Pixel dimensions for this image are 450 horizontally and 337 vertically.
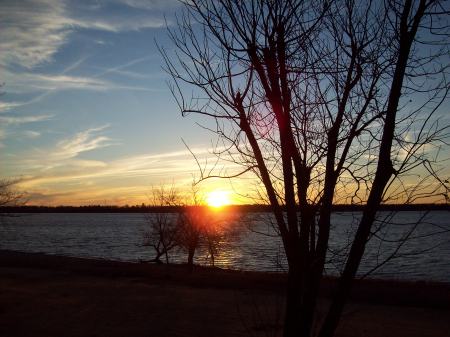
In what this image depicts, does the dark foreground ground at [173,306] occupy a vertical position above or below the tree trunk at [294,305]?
below

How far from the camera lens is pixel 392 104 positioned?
3764 millimetres

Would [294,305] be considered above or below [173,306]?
above

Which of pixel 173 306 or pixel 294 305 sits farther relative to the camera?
pixel 173 306

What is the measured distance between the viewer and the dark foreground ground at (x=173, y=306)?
16.2m

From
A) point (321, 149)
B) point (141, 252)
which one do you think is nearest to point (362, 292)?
point (321, 149)

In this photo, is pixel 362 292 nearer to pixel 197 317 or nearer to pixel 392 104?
pixel 197 317

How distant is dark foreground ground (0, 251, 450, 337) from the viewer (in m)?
16.2

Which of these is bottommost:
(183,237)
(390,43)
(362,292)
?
(362,292)

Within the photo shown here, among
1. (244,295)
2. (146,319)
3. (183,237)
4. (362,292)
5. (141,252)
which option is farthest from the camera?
(141,252)

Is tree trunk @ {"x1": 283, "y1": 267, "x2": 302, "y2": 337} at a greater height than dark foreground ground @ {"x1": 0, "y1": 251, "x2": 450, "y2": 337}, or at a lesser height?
greater

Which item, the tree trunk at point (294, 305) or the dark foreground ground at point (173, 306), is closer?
the tree trunk at point (294, 305)

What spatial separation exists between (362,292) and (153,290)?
1168 cm

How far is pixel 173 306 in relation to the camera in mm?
20750

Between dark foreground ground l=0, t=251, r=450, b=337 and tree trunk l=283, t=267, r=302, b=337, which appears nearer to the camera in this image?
tree trunk l=283, t=267, r=302, b=337
